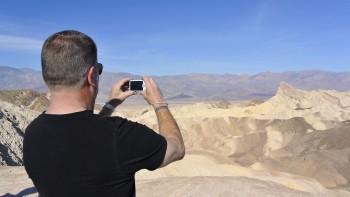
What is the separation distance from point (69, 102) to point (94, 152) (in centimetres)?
27

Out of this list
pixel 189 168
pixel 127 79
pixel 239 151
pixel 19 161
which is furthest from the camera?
pixel 239 151

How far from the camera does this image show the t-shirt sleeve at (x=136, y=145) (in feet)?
6.60

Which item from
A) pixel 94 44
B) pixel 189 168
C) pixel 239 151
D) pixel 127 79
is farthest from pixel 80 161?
pixel 239 151

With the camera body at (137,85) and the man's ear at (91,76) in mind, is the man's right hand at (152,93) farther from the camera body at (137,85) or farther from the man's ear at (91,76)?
the man's ear at (91,76)

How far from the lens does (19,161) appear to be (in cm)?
2398

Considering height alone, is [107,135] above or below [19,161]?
above

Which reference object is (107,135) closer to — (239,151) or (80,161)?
(80,161)

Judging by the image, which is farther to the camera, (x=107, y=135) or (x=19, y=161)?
(x=19, y=161)

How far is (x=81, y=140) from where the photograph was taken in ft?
6.67

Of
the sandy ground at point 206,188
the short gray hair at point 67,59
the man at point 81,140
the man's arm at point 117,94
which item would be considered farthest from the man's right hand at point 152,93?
Answer: the sandy ground at point 206,188

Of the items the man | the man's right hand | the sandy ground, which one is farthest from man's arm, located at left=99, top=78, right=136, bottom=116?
the sandy ground

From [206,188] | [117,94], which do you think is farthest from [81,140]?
[206,188]

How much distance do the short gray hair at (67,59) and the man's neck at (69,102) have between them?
0.03 metres

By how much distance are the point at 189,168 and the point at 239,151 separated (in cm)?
1410
